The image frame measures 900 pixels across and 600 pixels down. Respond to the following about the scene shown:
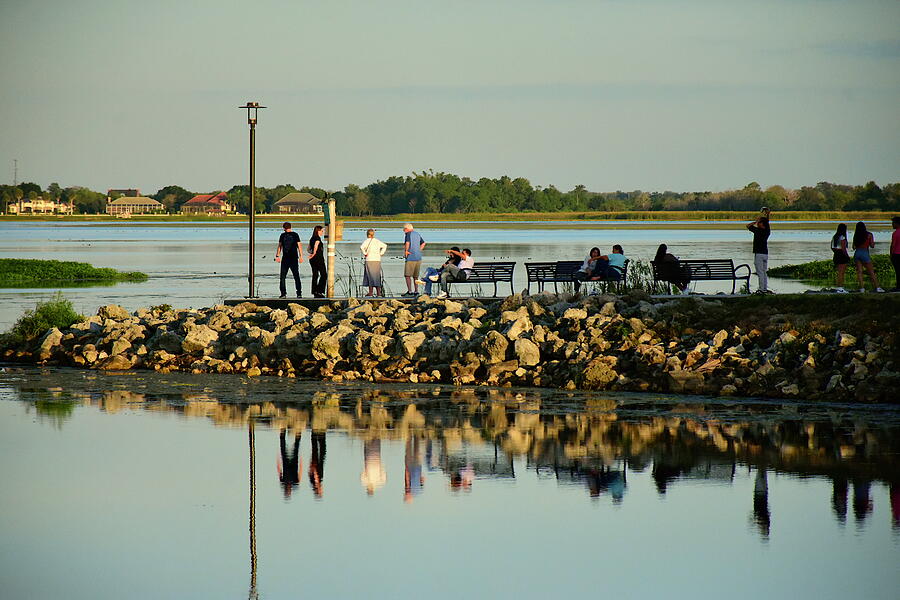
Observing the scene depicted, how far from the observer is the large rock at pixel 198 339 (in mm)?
23922

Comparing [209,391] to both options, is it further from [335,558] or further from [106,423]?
[335,558]

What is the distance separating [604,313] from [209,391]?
7096mm

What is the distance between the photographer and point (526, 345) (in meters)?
21.7

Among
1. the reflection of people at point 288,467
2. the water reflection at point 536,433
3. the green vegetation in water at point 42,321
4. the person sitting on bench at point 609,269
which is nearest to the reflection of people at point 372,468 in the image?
the water reflection at point 536,433

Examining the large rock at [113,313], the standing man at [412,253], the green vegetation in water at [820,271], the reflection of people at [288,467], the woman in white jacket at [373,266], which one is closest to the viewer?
the reflection of people at [288,467]

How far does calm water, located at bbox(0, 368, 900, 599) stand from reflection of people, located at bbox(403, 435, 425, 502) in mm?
55

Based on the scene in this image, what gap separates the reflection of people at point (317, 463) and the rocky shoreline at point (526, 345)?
18.8 feet

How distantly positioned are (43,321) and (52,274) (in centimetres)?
2393

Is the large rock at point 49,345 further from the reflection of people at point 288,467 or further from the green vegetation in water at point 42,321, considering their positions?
the reflection of people at point 288,467

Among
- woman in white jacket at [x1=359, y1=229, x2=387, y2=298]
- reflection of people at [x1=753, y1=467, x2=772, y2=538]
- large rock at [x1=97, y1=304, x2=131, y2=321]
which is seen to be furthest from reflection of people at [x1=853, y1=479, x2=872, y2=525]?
large rock at [x1=97, y1=304, x2=131, y2=321]

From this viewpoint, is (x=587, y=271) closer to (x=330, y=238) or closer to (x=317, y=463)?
(x=330, y=238)

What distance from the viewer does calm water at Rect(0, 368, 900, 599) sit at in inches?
414

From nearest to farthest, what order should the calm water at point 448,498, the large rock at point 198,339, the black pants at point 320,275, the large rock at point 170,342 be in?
the calm water at point 448,498 → the large rock at point 198,339 → the large rock at point 170,342 → the black pants at point 320,275

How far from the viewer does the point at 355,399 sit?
19.9 m
